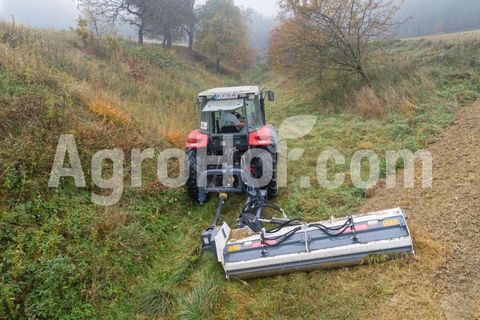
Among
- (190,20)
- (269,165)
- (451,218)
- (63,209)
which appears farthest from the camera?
(190,20)

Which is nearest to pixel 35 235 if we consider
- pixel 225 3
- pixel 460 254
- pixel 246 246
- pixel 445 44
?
pixel 246 246

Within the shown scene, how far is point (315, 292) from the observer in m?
3.19

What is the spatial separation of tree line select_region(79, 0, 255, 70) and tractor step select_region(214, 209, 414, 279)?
18.0m

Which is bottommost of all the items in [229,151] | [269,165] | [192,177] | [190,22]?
[192,177]

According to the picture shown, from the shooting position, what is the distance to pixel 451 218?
3865 millimetres

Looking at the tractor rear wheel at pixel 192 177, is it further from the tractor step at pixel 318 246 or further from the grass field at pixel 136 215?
the tractor step at pixel 318 246

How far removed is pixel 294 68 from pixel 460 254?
32.8 feet

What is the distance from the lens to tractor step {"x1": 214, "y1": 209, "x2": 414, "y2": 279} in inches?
129

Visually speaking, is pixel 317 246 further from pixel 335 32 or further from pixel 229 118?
pixel 335 32

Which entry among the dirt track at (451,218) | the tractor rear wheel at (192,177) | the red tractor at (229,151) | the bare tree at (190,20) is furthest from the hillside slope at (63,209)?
the bare tree at (190,20)

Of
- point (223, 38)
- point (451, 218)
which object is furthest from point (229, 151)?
point (223, 38)

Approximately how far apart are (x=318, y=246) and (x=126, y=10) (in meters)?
21.2

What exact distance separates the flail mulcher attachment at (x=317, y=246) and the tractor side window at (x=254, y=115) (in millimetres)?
2174

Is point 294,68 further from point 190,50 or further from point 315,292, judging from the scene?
point 190,50
